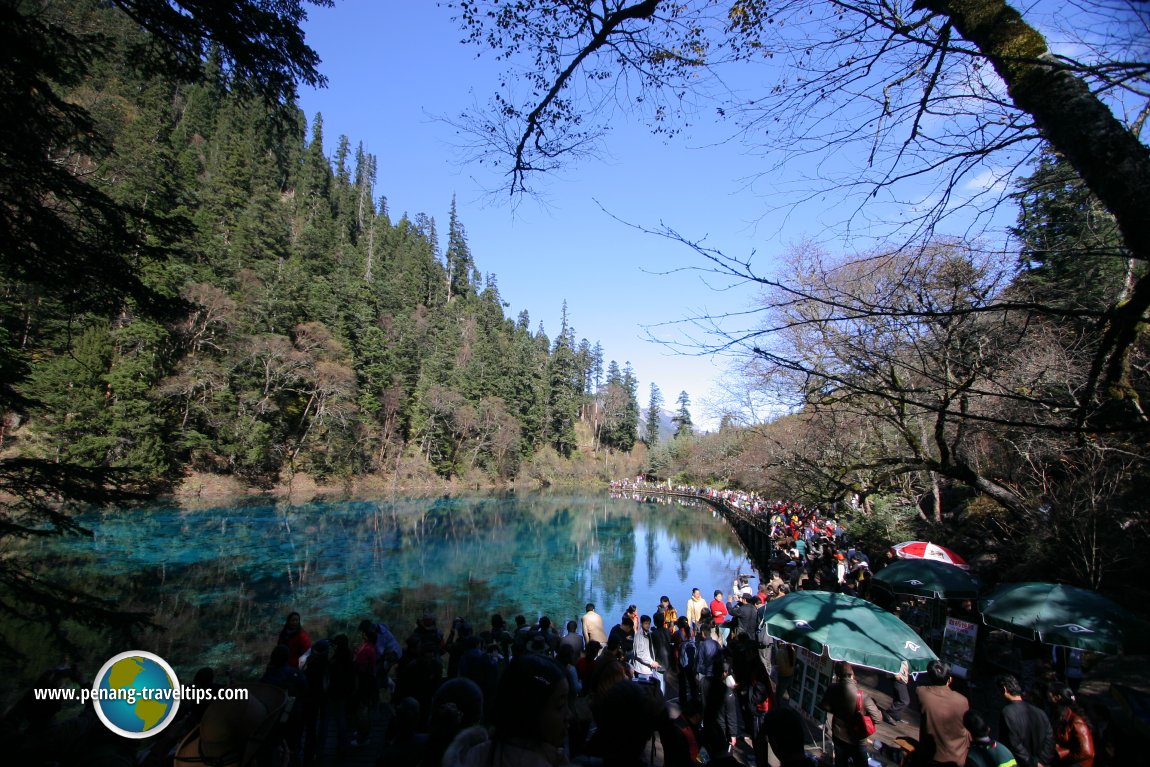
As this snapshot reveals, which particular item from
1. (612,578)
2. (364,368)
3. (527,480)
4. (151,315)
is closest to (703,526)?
(612,578)

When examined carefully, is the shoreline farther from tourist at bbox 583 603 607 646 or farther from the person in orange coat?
the person in orange coat

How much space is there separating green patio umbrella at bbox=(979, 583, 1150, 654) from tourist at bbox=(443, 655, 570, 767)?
6.16 m

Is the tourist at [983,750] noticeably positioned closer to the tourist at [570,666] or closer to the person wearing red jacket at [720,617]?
the tourist at [570,666]

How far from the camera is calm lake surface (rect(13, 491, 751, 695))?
1094cm

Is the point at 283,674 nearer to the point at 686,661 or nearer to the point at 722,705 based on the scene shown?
the point at 722,705

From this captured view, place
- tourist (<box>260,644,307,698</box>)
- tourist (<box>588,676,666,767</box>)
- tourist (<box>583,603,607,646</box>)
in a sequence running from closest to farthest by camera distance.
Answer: tourist (<box>588,676,666,767</box>), tourist (<box>260,644,307,698</box>), tourist (<box>583,603,607,646</box>)

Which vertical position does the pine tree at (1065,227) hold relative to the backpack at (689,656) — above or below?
above

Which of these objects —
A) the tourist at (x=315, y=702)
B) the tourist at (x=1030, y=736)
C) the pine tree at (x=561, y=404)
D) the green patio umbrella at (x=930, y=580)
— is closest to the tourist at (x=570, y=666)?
the tourist at (x=315, y=702)

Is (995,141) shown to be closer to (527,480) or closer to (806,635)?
(806,635)

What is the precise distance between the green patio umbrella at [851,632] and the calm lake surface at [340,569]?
784 centimetres

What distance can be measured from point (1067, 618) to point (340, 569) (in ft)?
56.9

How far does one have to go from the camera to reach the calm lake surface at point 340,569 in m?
10.9

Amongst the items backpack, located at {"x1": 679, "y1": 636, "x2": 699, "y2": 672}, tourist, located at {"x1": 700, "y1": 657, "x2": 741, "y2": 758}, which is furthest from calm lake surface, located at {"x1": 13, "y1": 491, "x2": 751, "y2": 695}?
tourist, located at {"x1": 700, "y1": 657, "x2": 741, "y2": 758}

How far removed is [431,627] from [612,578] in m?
14.3
